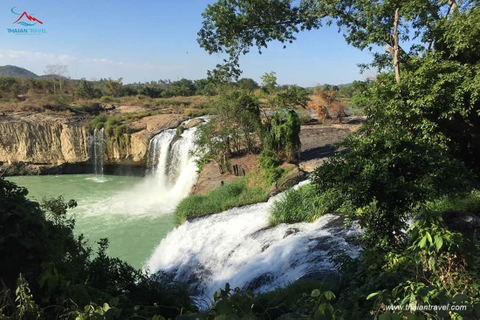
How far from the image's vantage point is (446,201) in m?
7.48

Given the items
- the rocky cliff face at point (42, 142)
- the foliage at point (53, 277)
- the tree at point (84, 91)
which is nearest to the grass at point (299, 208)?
the foliage at point (53, 277)

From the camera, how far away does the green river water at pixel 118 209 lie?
33.7ft

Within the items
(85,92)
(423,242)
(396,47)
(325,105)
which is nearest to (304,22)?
(396,47)

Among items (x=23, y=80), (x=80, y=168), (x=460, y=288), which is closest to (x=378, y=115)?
(x=460, y=288)

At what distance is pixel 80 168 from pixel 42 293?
19940 mm

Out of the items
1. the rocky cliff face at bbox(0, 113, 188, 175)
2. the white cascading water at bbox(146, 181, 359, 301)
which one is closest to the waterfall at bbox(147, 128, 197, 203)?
the rocky cliff face at bbox(0, 113, 188, 175)

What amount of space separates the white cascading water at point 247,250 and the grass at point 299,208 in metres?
0.27

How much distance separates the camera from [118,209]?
1334 centimetres

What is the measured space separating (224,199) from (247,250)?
3.72 m

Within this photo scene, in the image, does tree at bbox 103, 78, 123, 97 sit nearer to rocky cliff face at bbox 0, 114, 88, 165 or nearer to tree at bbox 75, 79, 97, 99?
tree at bbox 75, 79, 97, 99

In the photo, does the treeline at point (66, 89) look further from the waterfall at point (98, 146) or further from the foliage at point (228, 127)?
the foliage at point (228, 127)

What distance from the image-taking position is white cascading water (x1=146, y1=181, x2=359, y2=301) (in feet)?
20.1

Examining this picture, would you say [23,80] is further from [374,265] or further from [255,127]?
[374,265]

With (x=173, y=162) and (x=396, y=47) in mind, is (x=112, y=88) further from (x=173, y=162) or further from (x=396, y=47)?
(x=396, y=47)
